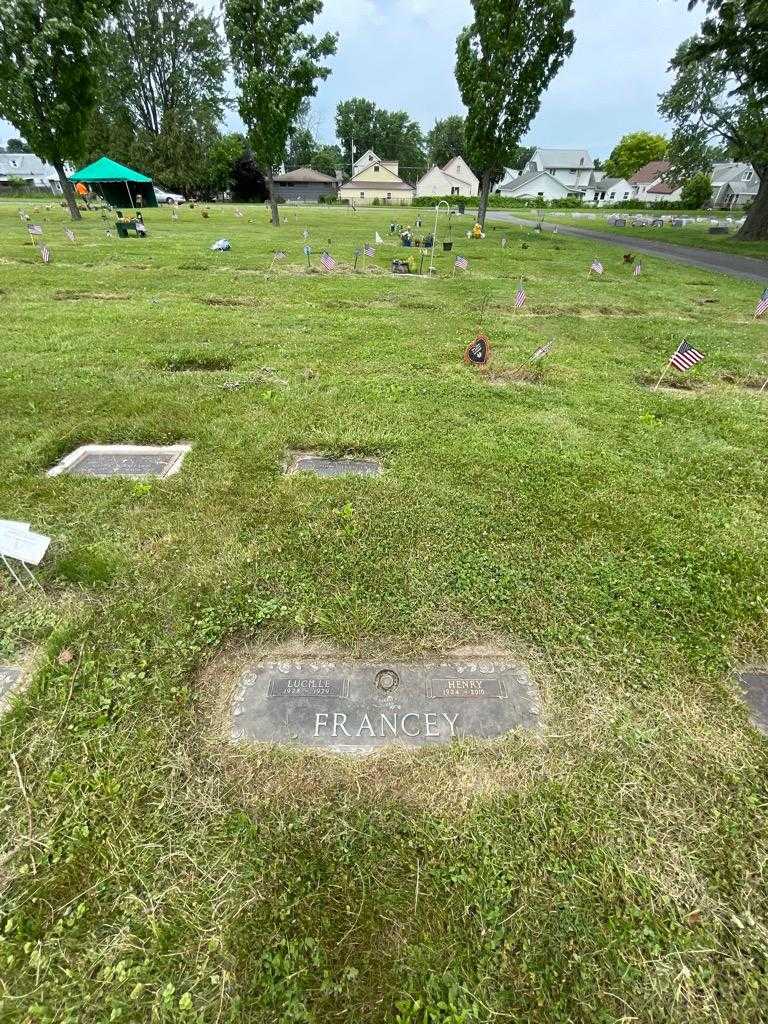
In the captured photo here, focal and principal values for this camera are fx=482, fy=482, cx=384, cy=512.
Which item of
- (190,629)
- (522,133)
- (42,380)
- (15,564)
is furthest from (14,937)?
(522,133)

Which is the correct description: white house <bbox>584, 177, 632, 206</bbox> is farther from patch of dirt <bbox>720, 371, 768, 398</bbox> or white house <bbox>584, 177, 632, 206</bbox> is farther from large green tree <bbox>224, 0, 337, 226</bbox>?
patch of dirt <bbox>720, 371, 768, 398</bbox>

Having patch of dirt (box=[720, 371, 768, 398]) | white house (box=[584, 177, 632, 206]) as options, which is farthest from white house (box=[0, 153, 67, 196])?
A: patch of dirt (box=[720, 371, 768, 398])

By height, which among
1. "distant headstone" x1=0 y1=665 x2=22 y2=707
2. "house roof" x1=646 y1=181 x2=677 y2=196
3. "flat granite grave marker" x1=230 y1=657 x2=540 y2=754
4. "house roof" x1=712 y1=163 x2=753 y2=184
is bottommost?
"flat granite grave marker" x1=230 y1=657 x2=540 y2=754

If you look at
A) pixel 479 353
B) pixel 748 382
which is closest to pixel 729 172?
pixel 748 382

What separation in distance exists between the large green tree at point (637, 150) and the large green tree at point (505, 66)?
69.0 metres

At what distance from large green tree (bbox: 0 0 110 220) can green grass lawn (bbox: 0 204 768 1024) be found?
22589 millimetres

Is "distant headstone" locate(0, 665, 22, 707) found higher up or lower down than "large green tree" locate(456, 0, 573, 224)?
lower down

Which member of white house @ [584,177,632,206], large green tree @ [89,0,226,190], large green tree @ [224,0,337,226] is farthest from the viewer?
white house @ [584,177,632,206]

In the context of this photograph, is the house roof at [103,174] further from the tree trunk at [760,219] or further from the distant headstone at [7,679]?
the distant headstone at [7,679]

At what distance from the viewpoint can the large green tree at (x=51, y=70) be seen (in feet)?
60.9

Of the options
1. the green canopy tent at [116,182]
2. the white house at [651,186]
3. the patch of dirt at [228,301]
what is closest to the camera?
the patch of dirt at [228,301]

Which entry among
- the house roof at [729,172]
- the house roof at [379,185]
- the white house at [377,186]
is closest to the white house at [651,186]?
the house roof at [729,172]

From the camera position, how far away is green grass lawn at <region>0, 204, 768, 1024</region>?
5.78 ft

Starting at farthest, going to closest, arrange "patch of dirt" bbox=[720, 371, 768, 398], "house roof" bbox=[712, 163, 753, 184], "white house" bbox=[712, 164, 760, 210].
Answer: "house roof" bbox=[712, 163, 753, 184] → "white house" bbox=[712, 164, 760, 210] → "patch of dirt" bbox=[720, 371, 768, 398]
